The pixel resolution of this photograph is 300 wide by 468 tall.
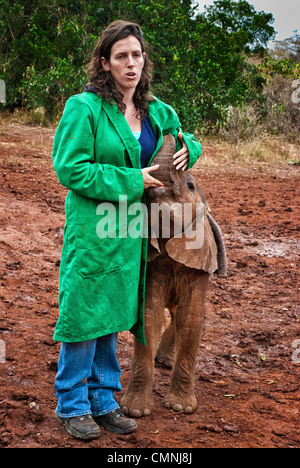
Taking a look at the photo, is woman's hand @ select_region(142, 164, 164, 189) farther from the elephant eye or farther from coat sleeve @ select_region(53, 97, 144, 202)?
the elephant eye

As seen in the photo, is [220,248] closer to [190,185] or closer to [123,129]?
[190,185]

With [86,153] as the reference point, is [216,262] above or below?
below

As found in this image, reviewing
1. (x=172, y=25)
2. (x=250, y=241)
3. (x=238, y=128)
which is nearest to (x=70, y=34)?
(x=172, y=25)

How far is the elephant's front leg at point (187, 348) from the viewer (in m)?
2.93

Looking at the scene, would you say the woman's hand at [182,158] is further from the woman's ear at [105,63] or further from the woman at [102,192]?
the woman's ear at [105,63]

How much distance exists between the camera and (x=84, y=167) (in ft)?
7.73

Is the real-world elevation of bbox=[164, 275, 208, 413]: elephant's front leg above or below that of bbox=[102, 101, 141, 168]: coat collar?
below

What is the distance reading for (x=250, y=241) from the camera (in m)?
6.56

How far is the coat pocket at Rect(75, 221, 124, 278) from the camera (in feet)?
8.03

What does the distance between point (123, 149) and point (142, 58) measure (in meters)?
0.46

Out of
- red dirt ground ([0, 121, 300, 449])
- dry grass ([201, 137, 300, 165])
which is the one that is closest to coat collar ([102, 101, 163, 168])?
red dirt ground ([0, 121, 300, 449])

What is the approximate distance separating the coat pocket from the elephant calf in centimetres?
25

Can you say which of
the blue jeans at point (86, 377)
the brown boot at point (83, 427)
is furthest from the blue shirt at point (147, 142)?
the brown boot at point (83, 427)
